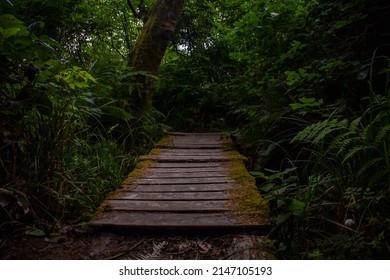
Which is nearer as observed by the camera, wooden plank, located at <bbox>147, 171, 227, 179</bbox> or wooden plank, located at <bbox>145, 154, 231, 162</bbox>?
wooden plank, located at <bbox>147, 171, 227, 179</bbox>

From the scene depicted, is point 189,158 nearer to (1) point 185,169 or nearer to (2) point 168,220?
(1) point 185,169

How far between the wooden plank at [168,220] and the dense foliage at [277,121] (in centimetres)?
29

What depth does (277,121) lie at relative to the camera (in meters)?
3.88

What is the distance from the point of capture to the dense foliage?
1717 mm

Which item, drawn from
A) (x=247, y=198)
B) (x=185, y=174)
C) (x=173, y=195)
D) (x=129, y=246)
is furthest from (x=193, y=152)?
(x=129, y=246)

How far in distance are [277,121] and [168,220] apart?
2.42m

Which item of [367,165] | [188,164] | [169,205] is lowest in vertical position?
[169,205]

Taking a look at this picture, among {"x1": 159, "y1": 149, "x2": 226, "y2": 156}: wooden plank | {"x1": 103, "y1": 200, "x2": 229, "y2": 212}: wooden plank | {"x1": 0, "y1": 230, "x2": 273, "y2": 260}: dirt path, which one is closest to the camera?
{"x1": 0, "y1": 230, "x2": 273, "y2": 260}: dirt path

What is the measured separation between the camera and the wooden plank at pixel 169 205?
216 centimetres

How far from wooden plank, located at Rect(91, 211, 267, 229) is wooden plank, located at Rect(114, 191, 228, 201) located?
13.0 inches

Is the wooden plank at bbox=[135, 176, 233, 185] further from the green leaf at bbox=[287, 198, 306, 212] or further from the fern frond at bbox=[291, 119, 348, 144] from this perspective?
the green leaf at bbox=[287, 198, 306, 212]

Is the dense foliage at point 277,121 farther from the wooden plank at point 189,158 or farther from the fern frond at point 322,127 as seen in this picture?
the wooden plank at point 189,158

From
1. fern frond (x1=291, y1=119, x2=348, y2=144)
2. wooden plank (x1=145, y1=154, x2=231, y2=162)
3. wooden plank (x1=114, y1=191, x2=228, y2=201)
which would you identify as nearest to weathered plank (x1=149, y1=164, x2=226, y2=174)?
wooden plank (x1=145, y1=154, x2=231, y2=162)

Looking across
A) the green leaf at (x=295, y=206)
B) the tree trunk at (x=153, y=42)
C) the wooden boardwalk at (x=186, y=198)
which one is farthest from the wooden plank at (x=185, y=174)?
the tree trunk at (x=153, y=42)
